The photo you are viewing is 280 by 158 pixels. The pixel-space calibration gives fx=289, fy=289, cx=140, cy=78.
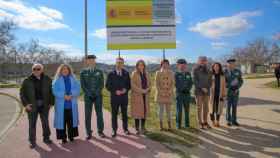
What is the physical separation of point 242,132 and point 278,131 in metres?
0.96

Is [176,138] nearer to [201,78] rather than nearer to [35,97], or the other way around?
[201,78]

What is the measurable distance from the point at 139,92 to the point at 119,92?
546 mm

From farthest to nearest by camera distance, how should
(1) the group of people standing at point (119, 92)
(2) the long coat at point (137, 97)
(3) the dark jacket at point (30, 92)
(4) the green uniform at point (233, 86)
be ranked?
(4) the green uniform at point (233, 86)
(2) the long coat at point (137, 97)
(1) the group of people standing at point (119, 92)
(3) the dark jacket at point (30, 92)

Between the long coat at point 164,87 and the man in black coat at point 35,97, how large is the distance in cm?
272

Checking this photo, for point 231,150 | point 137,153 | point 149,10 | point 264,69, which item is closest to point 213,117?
point 231,150

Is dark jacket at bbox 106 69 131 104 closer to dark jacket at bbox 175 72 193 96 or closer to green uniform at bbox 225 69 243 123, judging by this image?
dark jacket at bbox 175 72 193 96

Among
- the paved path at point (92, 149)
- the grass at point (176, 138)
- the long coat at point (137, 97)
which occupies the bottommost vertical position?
the paved path at point (92, 149)

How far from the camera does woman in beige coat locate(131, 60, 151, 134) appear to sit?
24.2ft

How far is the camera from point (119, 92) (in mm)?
7121

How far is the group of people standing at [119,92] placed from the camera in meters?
6.50

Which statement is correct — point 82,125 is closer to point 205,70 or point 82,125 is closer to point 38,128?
point 38,128

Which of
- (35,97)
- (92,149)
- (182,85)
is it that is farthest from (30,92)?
(182,85)

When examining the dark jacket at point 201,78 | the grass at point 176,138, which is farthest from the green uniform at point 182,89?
the grass at point 176,138

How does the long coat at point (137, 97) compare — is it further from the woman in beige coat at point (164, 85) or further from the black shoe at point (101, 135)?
the black shoe at point (101, 135)
